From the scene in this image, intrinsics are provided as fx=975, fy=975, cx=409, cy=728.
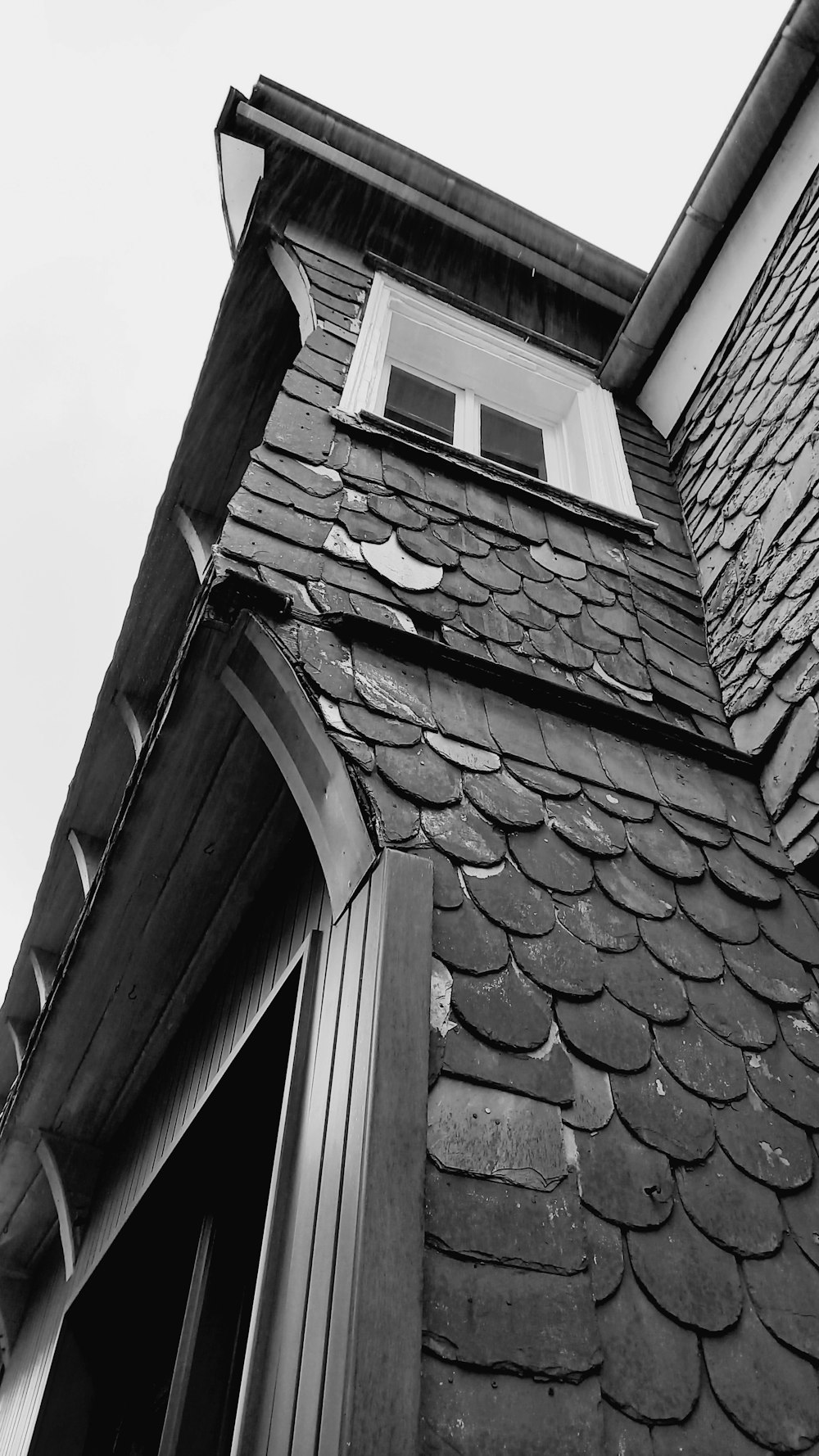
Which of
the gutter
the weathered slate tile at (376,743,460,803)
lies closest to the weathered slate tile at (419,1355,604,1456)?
the weathered slate tile at (376,743,460,803)

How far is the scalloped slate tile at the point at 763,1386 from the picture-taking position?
1426 millimetres

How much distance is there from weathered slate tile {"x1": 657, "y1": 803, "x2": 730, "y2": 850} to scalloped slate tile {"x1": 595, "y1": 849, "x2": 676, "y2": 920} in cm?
21

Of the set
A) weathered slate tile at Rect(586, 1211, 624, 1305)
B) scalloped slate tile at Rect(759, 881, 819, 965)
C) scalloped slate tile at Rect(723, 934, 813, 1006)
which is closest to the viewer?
weathered slate tile at Rect(586, 1211, 624, 1305)

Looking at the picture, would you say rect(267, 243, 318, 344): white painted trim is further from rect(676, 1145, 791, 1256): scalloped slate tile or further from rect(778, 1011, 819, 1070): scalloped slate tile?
rect(676, 1145, 791, 1256): scalloped slate tile

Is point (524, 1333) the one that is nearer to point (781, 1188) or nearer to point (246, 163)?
point (781, 1188)

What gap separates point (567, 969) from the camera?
190 centimetres

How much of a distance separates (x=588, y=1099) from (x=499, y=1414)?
0.54 meters

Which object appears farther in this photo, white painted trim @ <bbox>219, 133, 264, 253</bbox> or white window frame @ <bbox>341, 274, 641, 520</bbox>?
white painted trim @ <bbox>219, 133, 264, 253</bbox>

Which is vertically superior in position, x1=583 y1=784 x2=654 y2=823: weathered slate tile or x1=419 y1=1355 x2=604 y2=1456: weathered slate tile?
x1=583 y1=784 x2=654 y2=823: weathered slate tile

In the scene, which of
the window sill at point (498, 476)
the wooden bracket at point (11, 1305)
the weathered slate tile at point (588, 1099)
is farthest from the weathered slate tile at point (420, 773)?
the wooden bracket at point (11, 1305)

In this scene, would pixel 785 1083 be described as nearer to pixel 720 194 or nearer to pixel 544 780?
pixel 544 780

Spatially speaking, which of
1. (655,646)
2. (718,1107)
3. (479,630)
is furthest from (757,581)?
(718,1107)

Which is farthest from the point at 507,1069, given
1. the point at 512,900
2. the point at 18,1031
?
the point at 18,1031

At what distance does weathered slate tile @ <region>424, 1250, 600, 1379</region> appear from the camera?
4.34ft
